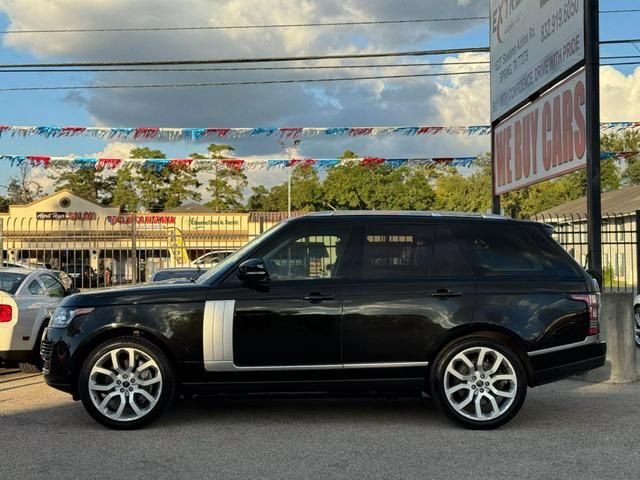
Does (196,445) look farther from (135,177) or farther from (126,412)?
(135,177)

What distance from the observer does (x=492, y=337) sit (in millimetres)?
6078

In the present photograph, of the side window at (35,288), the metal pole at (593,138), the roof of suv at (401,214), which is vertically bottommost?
the side window at (35,288)

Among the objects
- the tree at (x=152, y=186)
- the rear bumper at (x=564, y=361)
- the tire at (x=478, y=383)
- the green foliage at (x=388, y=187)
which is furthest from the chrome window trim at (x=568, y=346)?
the tree at (x=152, y=186)

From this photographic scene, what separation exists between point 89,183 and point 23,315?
8873 centimetres

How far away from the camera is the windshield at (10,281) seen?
30.3 ft

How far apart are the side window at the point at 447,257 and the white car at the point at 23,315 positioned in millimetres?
5446

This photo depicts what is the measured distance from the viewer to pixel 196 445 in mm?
5480

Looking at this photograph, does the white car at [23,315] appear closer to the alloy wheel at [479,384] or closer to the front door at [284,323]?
the front door at [284,323]

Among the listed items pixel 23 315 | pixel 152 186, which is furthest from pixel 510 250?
pixel 152 186

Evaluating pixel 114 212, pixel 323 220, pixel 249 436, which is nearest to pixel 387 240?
pixel 323 220

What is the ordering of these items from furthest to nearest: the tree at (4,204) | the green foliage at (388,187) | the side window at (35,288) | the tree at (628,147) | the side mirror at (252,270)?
the tree at (4,204) → the green foliage at (388,187) → the tree at (628,147) → the side window at (35,288) → the side mirror at (252,270)

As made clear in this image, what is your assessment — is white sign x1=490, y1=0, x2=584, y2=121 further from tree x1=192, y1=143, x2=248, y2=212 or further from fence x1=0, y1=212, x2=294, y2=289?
tree x1=192, y1=143, x2=248, y2=212

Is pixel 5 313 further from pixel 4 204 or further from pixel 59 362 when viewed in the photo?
pixel 4 204

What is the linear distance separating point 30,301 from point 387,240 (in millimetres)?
5277
